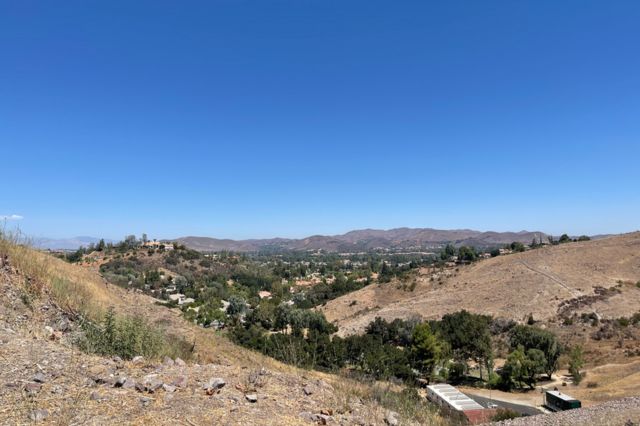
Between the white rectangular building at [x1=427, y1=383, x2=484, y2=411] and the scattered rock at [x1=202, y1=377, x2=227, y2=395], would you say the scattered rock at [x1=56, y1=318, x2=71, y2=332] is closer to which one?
the scattered rock at [x1=202, y1=377, x2=227, y2=395]

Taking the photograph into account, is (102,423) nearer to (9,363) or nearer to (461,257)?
(9,363)

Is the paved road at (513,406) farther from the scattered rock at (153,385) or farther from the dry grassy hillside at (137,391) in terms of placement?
the scattered rock at (153,385)

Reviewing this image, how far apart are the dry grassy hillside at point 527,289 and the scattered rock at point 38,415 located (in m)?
52.1

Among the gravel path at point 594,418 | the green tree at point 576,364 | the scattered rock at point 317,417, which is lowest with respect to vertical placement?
the green tree at point 576,364

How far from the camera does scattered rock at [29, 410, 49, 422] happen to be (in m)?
3.65

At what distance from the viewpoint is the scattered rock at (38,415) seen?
365 centimetres

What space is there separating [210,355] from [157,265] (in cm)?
9851

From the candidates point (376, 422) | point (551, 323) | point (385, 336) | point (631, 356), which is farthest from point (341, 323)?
point (376, 422)

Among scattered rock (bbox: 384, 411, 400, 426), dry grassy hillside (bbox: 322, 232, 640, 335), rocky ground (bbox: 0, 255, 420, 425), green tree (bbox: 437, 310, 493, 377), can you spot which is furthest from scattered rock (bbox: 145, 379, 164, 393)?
dry grassy hillside (bbox: 322, 232, 640, 335)

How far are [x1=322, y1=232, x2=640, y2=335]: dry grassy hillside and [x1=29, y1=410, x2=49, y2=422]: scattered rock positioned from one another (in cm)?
5205

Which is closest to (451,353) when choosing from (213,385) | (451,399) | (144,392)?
(451,399)

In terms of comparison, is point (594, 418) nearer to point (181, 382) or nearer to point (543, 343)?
point (181, 382)

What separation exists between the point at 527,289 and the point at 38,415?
61414 mm

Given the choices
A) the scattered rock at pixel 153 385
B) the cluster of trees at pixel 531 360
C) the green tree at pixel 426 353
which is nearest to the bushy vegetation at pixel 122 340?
the scattered rock at pixel 153 385
